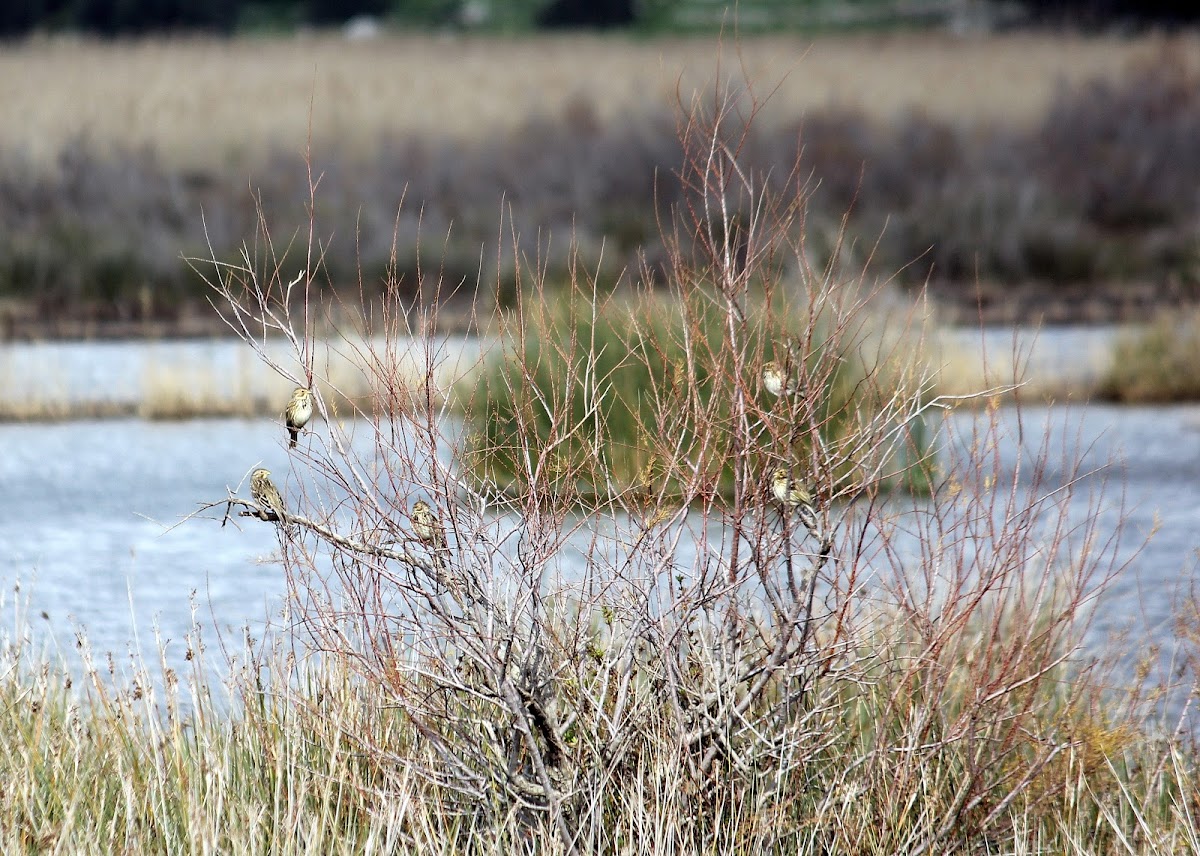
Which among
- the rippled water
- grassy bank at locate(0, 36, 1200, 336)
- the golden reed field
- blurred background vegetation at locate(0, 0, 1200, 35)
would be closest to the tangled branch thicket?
the rippled water

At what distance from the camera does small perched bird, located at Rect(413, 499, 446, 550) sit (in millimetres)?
2967

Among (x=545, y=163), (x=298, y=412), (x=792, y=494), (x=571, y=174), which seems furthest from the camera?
(x=545, y=163)

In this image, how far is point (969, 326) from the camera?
14141mm

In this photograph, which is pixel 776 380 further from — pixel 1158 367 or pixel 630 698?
pixel 1158 367

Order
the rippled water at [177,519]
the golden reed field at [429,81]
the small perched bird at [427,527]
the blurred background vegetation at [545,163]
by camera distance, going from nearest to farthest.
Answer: the small perched bird at [427,527], the rippled water at [177,519], the blurred background vegetation at [545,163], the golden reed field at [429,81]

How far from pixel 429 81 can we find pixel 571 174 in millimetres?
6639

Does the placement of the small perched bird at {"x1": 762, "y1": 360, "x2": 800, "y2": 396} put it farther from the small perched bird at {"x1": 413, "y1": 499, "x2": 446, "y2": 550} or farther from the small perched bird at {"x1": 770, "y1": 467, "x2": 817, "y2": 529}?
the small perched bird at {"x1": 413, "y1": 499, "x2": 446, "y2": 550}

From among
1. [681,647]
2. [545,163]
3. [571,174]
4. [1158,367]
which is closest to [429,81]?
[545,163]

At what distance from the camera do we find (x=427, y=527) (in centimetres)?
301

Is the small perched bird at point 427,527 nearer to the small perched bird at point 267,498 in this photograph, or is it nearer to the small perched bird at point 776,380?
the small perched bird at point 267,498

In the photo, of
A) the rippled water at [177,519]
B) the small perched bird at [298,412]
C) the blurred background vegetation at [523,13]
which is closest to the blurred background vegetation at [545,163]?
the rippled water at [177,519]

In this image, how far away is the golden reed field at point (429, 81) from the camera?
2045 centimetres

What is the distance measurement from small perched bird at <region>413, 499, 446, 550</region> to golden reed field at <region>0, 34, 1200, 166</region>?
1643 centimetres

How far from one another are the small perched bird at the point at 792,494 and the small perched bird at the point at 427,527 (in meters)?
0.66
